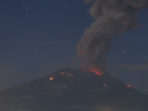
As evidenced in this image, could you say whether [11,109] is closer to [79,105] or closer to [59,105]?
[59,105]

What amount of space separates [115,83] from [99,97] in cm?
1143

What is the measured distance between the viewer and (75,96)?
134000 mm

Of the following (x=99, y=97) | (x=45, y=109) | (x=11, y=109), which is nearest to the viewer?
(x=11, y=109)

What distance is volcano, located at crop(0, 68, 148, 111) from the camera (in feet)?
389

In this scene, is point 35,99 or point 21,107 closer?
point 21,107

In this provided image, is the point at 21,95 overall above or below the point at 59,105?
above

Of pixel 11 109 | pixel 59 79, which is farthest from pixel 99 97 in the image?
pixel 11 109

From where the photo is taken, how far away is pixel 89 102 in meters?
128

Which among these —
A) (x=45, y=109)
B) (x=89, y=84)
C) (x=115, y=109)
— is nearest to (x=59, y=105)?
(x=45, y=109)

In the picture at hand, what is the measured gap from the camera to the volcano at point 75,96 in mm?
118625

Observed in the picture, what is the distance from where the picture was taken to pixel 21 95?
439ft

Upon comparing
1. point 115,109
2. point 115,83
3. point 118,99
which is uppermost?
point 115,83

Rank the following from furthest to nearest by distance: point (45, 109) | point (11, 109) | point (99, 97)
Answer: point (99, 97) → point (45, 109) → point (11, 109)

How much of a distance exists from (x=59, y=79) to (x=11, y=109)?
28.2 metres
